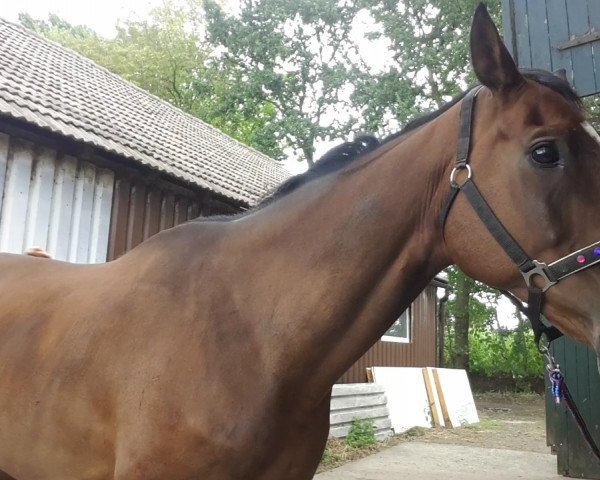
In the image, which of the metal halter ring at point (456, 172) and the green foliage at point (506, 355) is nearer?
the metal halter ring at point (456, 172)

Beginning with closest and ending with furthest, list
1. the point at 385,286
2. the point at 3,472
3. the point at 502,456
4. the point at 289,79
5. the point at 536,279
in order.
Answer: the point at 536,279, the point at 385,286, the point at 3,472, the point at 502,456, the point at 289,79

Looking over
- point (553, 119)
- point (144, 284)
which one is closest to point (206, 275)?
point (144, 284)

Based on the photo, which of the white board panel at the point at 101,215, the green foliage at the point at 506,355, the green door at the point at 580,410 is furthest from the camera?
the green foliage at the point at 506,355

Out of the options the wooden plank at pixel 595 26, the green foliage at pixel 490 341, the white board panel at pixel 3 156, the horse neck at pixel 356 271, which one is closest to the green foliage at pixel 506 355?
the green foliage at pixel 490 341

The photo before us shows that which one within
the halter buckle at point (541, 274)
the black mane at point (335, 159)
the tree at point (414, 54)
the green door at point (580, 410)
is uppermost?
the tree at point (414, 54)

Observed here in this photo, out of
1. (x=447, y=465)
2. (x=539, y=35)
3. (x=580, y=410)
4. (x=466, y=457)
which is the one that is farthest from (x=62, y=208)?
(x=466, y=457)

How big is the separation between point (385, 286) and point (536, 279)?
43cm

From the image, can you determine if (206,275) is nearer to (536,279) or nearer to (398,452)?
(536,279)

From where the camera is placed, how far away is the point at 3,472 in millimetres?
2158

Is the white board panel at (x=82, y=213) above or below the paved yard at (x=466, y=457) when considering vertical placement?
above

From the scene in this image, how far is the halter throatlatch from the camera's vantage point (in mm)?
1370

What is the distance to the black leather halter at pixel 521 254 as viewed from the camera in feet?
4.49

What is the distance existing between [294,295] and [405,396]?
32.2ft

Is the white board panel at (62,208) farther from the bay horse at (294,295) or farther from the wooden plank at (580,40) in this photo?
the wooden plank at (580,40)
